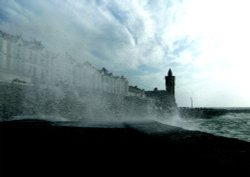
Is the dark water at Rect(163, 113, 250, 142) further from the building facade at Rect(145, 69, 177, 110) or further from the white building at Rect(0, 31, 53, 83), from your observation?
the building facade at Rect(145, 69, 177, 110)

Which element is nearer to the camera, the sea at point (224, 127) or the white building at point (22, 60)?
the sea at point (224, 127)

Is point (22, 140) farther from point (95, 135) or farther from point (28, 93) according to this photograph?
point (28, 93)

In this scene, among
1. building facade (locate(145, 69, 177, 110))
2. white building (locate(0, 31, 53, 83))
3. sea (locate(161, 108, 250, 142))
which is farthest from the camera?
building facade (locate(145, 69, 177, 110))

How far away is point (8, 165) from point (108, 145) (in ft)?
5.54

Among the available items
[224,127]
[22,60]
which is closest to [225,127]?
[224,127]

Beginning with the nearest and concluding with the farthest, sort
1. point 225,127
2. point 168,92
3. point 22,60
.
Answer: point 225,127 → point 22,60 → point 168,92

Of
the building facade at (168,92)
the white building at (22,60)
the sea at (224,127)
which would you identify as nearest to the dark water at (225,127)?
the sea at (224,127)

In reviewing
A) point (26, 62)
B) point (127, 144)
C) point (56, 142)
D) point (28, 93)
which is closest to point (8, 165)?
point (56, 142)

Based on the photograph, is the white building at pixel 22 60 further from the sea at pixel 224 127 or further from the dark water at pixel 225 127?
the dark water at pixel 225 127

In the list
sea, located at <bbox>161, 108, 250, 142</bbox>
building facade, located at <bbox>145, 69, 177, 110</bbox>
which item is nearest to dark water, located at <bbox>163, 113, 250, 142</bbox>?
sea, located at <bbox>161, 108, 250, 142</bbox>

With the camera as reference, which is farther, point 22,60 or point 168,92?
point 168,92

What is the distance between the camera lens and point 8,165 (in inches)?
110

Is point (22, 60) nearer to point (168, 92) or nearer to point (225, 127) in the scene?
point (225, 127)

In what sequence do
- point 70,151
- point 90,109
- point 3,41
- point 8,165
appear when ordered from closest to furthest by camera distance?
point 8,165, point 70,151, point 90,109, point 3,41
